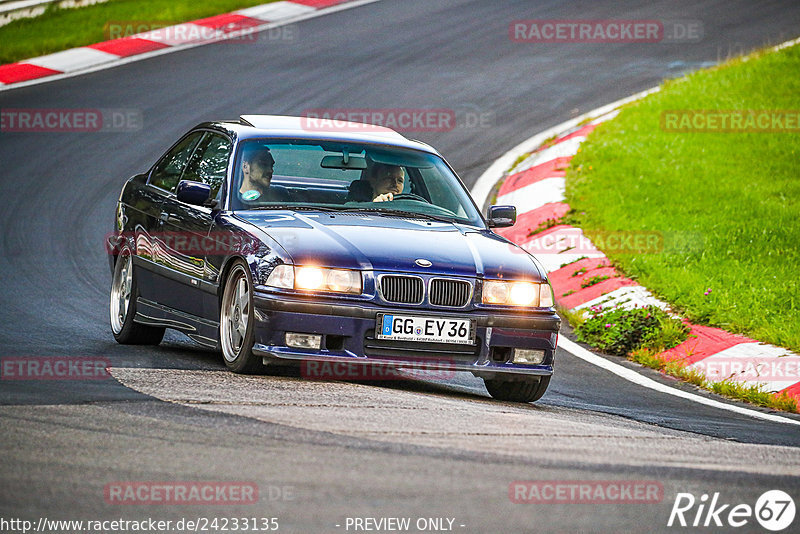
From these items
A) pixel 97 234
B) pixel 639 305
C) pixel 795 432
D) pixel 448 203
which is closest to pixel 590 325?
pixel 639 305

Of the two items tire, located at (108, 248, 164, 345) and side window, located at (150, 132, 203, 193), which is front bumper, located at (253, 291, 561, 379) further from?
side window, located at (150, 132, 203, 193)

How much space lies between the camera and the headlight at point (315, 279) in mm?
7160

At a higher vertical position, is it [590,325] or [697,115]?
[697,115]

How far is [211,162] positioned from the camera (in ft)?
28.5

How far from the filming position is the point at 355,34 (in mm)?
22000

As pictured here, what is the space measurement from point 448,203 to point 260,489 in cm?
434

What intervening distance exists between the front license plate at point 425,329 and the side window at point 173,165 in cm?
245

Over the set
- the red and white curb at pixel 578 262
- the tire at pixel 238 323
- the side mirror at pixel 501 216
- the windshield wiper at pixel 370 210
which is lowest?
the red and white curb at pixel 578 262

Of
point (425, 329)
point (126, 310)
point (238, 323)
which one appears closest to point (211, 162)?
point (126, 310)

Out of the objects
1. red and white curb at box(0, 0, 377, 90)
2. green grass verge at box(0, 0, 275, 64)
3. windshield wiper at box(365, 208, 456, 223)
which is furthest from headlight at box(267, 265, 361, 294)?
green grass verge at box(0, 0, 275, 64)

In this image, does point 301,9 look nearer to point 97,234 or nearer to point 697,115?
point 697,115

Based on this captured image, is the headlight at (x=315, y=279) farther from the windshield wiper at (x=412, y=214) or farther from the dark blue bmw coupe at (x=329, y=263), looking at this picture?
the windshield wiper at (x=412, y=214)

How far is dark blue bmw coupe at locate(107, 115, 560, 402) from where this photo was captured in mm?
7172

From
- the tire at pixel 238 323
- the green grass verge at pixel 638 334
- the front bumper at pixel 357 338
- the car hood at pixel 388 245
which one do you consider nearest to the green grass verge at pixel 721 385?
the green grass verge at pixel 638 334
